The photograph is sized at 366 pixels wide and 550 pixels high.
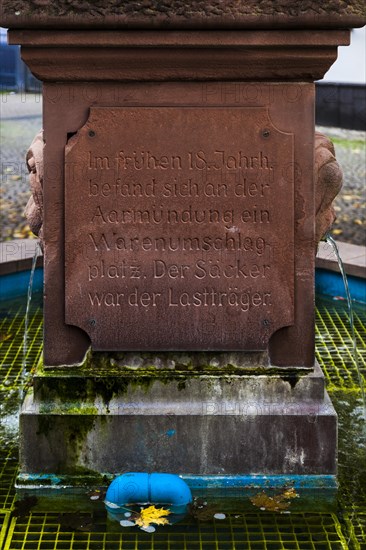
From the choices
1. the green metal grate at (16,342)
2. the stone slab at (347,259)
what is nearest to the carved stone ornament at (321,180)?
the green metal grate at (16,342)

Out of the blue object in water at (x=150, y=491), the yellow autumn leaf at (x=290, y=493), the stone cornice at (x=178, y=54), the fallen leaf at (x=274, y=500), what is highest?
the stone cornice at (x=178, y=54)

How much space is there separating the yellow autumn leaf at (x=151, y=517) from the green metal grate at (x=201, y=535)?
2.1 inches

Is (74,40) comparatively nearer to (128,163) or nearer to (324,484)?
(128,163)

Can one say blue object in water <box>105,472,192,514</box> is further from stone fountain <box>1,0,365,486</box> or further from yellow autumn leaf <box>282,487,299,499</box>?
yellow autumn leaf <box>282,487,299,499</box>

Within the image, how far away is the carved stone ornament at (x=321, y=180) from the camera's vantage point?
13.3ft

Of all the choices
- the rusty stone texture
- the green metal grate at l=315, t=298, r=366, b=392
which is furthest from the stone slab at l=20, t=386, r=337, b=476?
the rusty stone texture

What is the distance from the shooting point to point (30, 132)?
17891 mm

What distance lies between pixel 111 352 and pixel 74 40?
1226 mm

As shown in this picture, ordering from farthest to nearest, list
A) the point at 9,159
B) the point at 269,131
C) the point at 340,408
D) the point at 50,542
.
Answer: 1. the point at 9,159
2. the point at 340,408
3. the point at 269,131
4. the point at 50,542

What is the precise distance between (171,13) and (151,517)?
1849mm

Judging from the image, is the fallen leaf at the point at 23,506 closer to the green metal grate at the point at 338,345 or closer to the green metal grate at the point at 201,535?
the green metal grate at the point at 201,535

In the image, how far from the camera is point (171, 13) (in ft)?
11.9

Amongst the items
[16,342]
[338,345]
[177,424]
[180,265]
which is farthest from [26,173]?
[177,424]

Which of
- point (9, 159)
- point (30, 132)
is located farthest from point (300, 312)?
point (30, 132)
